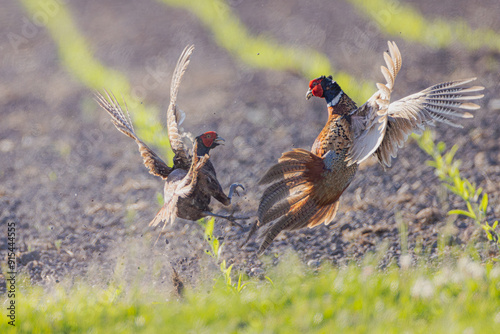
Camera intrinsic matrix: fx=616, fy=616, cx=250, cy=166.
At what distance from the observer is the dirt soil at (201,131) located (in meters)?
4.21

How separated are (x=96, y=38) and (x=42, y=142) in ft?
10.6

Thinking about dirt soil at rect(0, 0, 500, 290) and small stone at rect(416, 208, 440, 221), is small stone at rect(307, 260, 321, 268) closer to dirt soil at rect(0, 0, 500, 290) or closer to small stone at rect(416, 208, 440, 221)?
dirt soil at rect(0, 0, 500, 290)

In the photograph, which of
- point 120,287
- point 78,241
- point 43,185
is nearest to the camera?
point 120,287

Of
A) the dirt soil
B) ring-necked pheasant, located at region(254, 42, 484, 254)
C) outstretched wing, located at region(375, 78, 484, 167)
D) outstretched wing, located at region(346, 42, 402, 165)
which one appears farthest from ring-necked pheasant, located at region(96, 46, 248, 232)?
outstretched wing, located at region(375, 78, 484, 167)

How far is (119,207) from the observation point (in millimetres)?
5035

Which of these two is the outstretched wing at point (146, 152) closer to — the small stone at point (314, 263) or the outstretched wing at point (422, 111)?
the small stone at point (314, 263)

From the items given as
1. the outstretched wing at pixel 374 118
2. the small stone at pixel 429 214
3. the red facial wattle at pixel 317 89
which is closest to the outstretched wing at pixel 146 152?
the red facial wattle at pixel 317 89

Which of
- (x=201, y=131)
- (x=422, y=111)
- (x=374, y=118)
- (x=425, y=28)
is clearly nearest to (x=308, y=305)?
(x=374, y=118)

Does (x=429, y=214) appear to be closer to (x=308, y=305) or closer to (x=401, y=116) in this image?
(x=401, y=116)

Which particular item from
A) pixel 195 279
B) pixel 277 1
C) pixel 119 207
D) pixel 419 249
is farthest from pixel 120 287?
pixel 277 1

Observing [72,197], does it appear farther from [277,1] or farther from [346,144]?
[277,1]

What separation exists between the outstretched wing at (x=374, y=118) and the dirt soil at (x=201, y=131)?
1.00 metres

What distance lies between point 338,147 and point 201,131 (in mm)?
2891

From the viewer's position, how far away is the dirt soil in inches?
166
